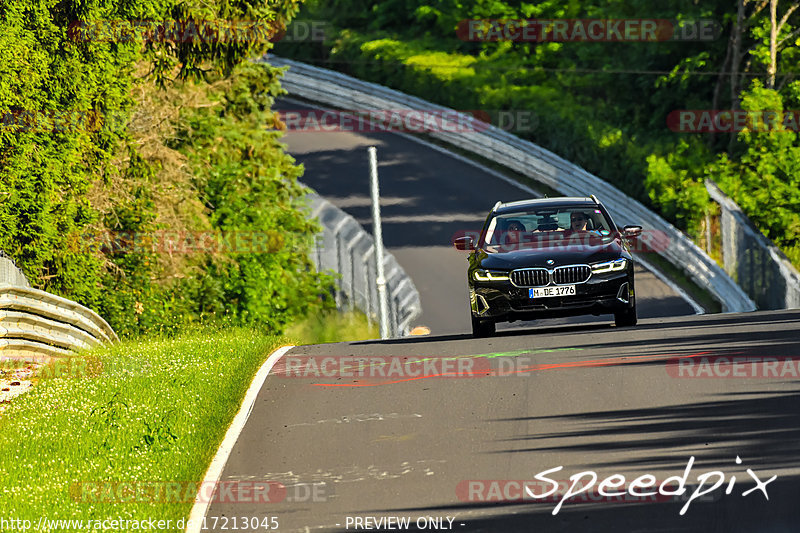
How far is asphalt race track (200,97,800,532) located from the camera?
9602 mm

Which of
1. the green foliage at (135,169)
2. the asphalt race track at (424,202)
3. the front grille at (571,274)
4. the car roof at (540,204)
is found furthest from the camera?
the asphalt race track at (424,202)

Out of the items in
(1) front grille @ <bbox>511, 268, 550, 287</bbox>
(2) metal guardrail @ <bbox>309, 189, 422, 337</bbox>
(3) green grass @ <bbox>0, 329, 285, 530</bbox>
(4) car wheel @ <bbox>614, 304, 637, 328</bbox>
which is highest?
(1) front grille @ <bbox>511, 268, 550, 287</bbox>

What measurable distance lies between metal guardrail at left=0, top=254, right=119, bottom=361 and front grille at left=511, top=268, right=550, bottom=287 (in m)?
6.69

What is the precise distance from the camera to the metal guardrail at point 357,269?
3472 cm

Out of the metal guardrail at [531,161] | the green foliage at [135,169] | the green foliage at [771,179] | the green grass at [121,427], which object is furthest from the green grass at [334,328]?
the green grass at [121,427]

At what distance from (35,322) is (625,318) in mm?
8394

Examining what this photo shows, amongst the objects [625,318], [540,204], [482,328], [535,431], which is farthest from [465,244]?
[535,431]

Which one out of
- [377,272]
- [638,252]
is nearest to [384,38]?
[638,252]

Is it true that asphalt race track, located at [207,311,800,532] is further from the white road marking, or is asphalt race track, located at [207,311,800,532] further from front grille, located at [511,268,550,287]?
front grille, located at [511,268,550,287]

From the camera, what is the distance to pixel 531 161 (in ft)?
143

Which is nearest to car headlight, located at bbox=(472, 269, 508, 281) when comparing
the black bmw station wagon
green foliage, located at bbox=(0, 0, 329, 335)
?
the black bmw station wagon

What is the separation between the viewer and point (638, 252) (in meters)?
38.5

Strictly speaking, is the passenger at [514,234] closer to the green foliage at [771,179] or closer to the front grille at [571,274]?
the front grille at [571,274]

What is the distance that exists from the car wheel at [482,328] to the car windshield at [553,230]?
1015mm
